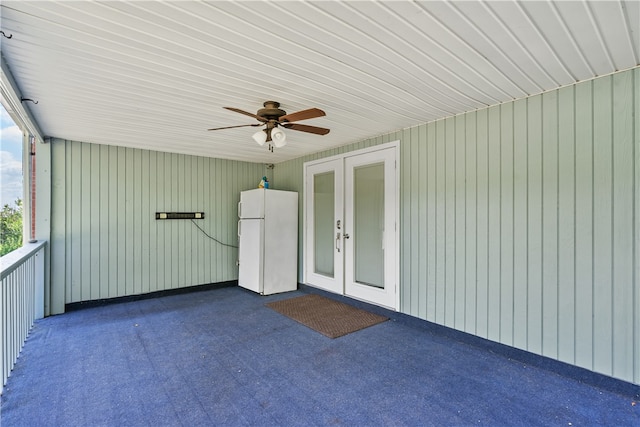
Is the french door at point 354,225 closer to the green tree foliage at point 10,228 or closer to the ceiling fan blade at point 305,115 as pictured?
the ceiling fan blade at point 305,115

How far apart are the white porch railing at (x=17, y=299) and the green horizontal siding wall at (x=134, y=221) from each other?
238 mm

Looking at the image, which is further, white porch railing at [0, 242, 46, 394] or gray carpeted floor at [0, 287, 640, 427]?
white porch railing at [0, 242, 46, 394]

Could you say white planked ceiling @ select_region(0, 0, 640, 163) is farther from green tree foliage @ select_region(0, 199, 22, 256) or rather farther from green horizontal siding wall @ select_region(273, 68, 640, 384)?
green tree foliage @ select_region(0, 199, 22, 256)

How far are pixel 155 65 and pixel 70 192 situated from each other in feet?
10.3

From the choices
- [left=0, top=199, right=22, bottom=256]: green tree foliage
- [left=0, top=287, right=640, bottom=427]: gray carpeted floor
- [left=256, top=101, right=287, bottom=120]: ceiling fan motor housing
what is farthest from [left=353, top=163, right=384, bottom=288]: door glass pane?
[left=0, top=199, right=22, bottom=256]: green tree foliage

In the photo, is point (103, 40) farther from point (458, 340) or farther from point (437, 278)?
point (458, 340)

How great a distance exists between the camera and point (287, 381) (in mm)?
2451

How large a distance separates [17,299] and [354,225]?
12.3ft

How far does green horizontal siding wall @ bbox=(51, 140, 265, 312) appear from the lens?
423 centimetres

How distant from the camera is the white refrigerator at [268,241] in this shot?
5031 millimetres

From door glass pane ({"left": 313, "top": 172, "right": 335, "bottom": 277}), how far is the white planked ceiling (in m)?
1.88

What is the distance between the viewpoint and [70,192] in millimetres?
4242

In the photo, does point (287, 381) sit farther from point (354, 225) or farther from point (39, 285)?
point (39, 285)

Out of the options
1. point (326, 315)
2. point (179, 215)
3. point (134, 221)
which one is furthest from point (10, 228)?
point (326, 315)
